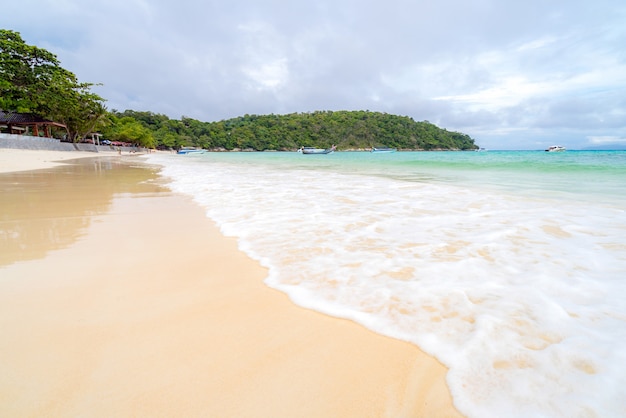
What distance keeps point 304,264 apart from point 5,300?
197 cm

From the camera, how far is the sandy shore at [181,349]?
1193 mm

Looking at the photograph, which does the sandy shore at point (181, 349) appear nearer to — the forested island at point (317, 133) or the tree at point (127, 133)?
the tree at point (127, 133)

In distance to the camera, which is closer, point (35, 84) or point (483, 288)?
point (483, 288)

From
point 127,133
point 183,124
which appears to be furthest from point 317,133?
point 127,133

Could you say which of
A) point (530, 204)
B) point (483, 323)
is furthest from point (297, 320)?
point (530, 204)

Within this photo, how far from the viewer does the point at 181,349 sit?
4.93 feet

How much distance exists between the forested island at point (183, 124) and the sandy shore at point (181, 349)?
138 feet

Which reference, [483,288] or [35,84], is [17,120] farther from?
[483,288]

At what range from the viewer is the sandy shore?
1193 millimetres

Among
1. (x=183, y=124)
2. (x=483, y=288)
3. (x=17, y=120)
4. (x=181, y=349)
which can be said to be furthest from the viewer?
(x=183, y=124)

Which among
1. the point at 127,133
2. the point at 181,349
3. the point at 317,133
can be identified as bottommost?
the point at 181,349

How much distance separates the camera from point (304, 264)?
8.66 feet

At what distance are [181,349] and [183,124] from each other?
4547 inches

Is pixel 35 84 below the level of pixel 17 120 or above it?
above
